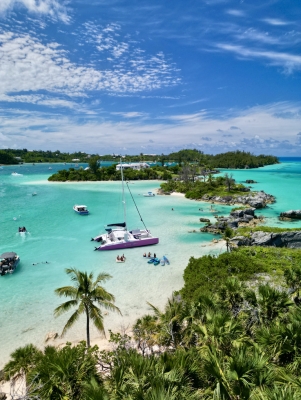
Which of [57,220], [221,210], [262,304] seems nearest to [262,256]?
[262,304]

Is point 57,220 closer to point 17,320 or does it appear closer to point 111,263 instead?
point 111,263

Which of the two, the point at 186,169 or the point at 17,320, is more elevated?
the point at 186,169

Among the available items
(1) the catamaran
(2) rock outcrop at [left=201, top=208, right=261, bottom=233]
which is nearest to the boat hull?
(1) the catamaran

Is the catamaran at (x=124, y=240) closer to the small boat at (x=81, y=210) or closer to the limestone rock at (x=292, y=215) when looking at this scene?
the small boat at (x=81, y=210)

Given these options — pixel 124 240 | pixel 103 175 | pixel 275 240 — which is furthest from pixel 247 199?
pixel 103 175

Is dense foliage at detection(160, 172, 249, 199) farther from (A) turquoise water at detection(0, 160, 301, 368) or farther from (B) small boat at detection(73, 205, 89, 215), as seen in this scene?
(B) small boat at detection(73, 205, 89, 215)

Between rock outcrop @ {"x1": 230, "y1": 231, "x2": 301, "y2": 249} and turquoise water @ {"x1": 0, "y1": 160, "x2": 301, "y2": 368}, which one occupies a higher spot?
rock outcrop @ {"x1": 230, "y1": 231, "x2": 301, "y2": 249}

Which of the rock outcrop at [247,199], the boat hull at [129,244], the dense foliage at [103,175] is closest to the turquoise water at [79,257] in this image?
the boat hull at [129,244]

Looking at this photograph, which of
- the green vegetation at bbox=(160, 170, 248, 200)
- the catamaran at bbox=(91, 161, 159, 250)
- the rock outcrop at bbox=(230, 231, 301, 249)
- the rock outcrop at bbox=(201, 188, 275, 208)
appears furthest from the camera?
the green vegetation at bbox=(160, 170, 248, 200)
